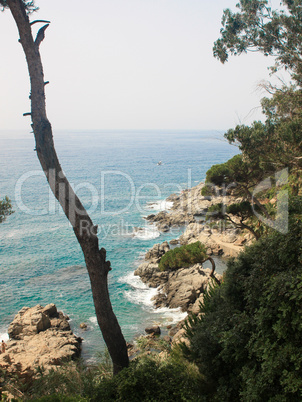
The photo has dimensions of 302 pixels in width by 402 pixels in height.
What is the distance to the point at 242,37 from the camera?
1282 cm

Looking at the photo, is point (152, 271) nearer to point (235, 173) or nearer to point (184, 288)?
point (184, 288)

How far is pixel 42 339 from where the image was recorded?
1603cm

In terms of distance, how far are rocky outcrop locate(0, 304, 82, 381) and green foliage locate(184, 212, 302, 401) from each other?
7964mm

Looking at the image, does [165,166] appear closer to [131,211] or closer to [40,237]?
[131,211]

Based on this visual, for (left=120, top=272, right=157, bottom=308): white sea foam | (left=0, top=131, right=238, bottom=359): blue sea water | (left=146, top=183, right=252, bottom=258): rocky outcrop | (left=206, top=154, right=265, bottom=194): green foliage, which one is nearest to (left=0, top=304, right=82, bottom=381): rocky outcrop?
(left=0, top=131, right=238, bottom=359): blue sea water

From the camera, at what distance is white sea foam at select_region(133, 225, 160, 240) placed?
110 ft

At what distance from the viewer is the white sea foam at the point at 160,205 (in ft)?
145

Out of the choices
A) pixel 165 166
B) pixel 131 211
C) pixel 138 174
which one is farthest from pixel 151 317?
pixel 165 166

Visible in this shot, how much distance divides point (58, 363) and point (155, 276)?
11.2 meters

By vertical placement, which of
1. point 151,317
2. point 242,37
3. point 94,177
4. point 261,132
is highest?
point 242,37

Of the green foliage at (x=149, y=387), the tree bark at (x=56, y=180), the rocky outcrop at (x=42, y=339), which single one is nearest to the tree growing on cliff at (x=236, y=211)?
the rocky outcrop at (x=42, y=339)

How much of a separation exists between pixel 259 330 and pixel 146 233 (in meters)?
28.9

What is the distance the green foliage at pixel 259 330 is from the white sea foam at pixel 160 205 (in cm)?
3591

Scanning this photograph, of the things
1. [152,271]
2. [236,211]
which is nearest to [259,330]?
[236,211]
